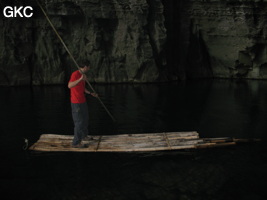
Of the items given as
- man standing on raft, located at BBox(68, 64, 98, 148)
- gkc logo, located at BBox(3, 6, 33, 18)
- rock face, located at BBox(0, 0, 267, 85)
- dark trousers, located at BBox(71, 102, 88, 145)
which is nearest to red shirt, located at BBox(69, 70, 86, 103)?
man standing on raft, located at BBox(68, 64, 98, 148)

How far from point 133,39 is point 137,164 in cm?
2422

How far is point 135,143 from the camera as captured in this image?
11.0 meters

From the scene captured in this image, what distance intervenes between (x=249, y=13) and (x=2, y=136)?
1233 inches

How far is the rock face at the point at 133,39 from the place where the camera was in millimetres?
30516

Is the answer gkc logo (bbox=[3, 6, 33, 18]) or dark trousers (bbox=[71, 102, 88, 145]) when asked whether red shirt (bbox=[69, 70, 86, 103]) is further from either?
gkc logo (bbox=[3, 6, 33, 18])

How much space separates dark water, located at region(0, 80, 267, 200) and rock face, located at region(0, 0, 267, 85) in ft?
48.7

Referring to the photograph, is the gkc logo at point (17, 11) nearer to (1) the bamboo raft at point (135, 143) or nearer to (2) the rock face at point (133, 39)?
(2) the rock face at point (133, 39)

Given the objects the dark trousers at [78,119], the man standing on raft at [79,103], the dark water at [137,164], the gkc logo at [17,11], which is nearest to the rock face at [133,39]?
the gkc logo at [17,11]

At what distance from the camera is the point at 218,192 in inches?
312

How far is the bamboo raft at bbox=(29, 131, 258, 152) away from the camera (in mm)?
10508

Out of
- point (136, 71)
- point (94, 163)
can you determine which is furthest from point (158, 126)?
point (136, 71)

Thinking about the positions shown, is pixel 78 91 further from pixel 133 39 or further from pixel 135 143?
pixel 133 39

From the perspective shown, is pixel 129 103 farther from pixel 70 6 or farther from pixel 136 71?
pixel 70 6

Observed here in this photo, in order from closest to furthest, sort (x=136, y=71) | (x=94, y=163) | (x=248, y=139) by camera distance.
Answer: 1. (x=94, y=163)
2. (x=248, y=139)
3. (x=136, y=71)
